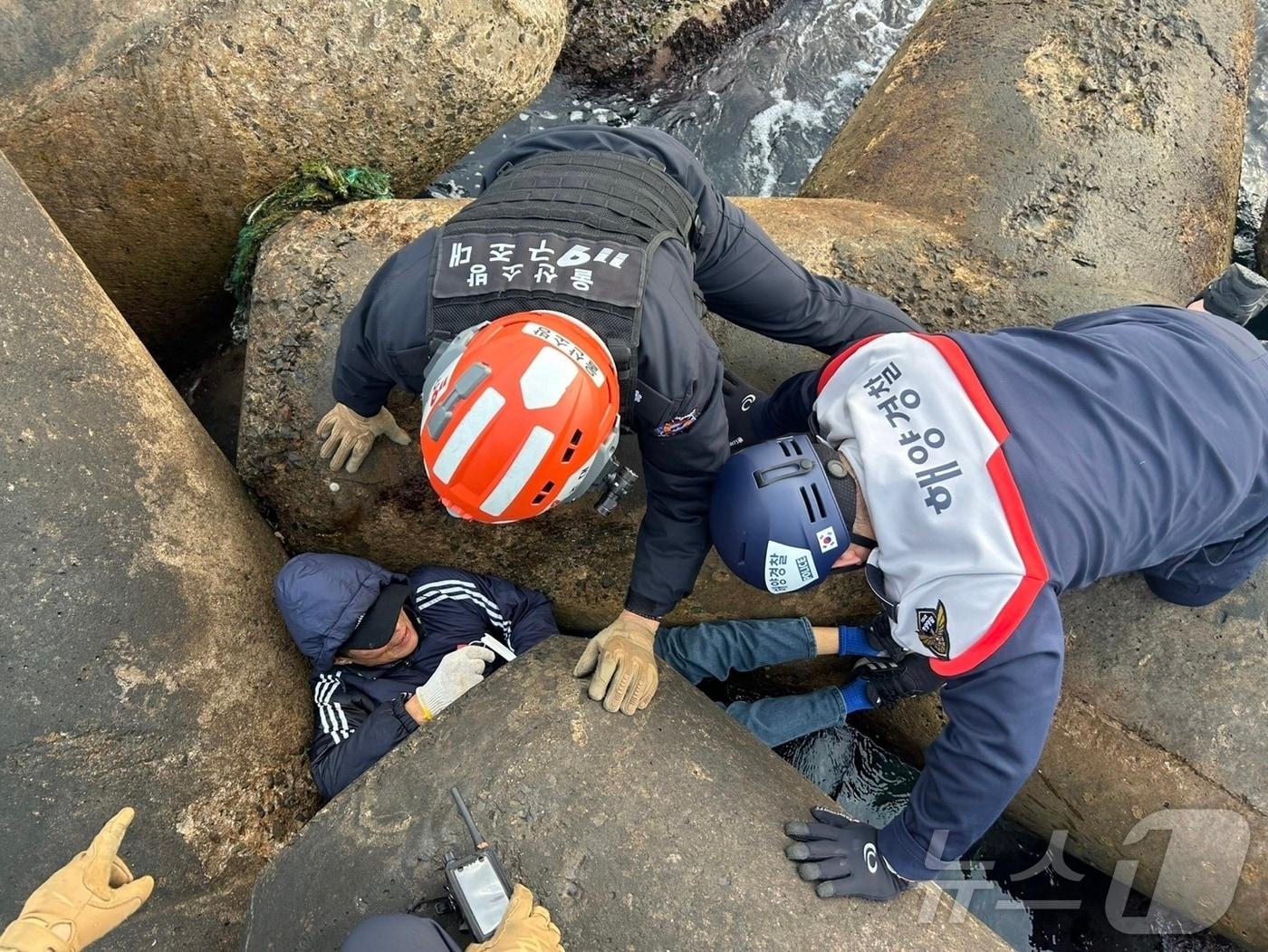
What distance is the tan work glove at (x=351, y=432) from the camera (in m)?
2.69

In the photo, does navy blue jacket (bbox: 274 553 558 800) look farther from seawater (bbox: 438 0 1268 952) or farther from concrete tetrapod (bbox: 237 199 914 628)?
seawater (bbox: 438 0 1268 952)

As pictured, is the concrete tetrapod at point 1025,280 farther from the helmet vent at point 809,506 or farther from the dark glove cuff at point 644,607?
the helmet vent at point 809,506

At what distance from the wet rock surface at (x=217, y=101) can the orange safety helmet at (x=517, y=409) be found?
65.2 inches

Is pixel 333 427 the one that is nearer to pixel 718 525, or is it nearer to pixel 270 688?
pixel 270 688

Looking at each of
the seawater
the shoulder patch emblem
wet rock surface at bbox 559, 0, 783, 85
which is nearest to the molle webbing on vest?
the shoulder patch emblem

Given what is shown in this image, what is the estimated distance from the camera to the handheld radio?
6.65 feet

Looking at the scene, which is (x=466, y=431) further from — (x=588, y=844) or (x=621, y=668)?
(x=588, y=844)

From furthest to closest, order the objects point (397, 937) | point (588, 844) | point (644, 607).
Answer: point (644, 607)
point (588, 844)
point (397, 937)

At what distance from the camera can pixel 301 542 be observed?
3.06m

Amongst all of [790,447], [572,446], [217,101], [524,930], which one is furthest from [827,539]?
[217,101]

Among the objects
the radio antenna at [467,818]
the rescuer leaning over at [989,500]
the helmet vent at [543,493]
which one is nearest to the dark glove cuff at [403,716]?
the radio antenna at [467,818]

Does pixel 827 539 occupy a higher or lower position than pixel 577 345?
lower

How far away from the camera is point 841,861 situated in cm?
224

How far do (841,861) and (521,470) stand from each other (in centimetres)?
138
